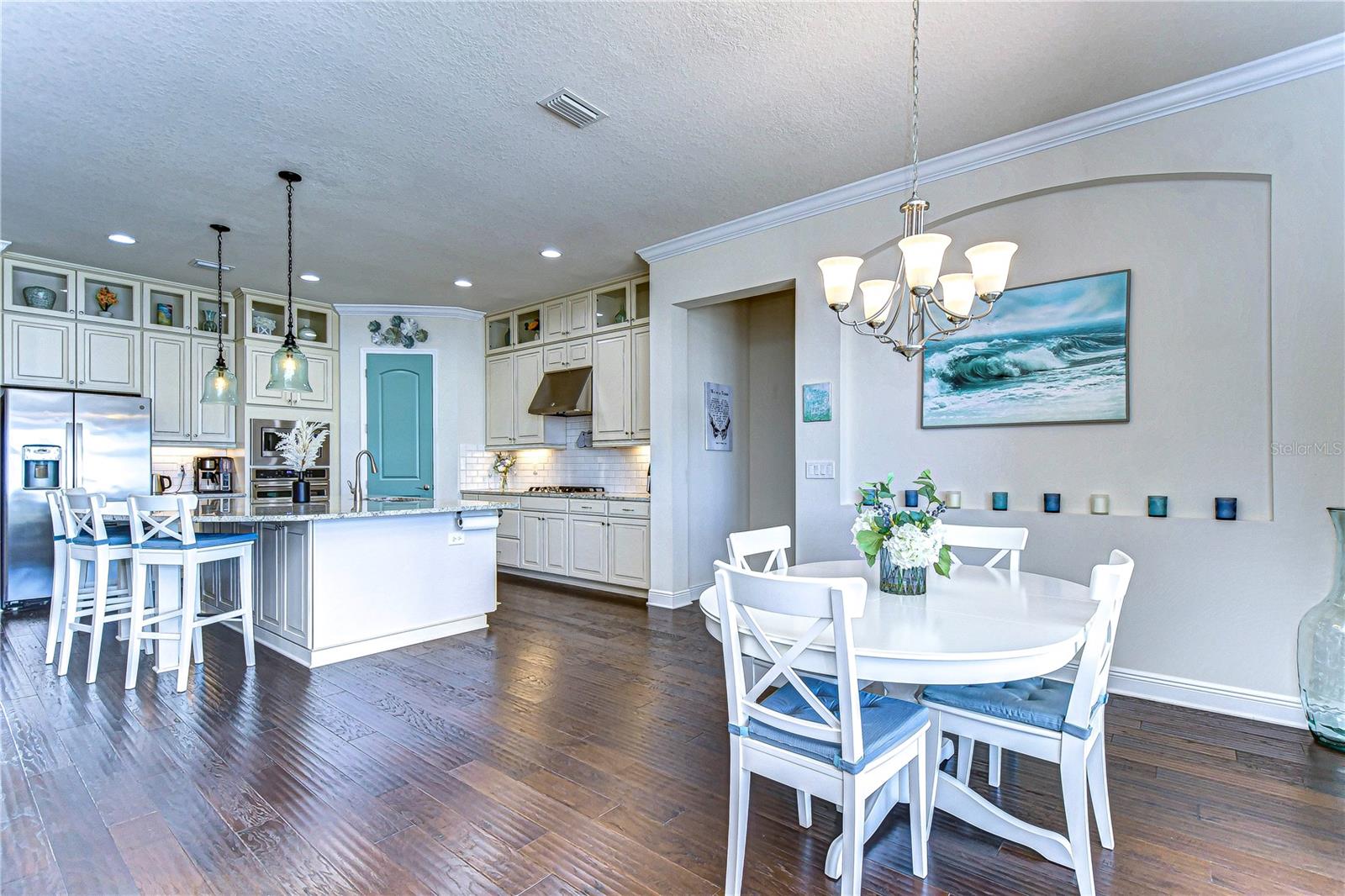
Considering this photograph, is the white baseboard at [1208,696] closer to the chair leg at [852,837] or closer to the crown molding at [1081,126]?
the chair leg at [852,837]

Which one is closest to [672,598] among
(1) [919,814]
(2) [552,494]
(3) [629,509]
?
(3) [629,509]

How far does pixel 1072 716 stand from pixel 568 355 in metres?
5.34

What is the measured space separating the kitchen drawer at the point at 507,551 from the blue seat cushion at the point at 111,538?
307 cm

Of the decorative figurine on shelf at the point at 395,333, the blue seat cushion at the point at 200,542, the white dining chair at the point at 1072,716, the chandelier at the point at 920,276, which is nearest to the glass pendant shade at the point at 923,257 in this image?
the chandelier at the point at 920,276

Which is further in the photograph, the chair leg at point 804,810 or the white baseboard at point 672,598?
the white baseboard at point 672,598

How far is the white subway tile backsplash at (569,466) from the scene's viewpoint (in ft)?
20.6

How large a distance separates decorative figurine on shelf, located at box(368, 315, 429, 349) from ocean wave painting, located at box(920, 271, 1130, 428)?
5.38 m

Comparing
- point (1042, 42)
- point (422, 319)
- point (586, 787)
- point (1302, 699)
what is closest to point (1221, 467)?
point (1302, 699)

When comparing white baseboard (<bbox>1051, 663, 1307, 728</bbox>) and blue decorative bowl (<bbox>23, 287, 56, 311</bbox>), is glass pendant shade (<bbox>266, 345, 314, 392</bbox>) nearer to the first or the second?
blue decorative bowl (<bbox>23, 287, 56, 311</bbox>)

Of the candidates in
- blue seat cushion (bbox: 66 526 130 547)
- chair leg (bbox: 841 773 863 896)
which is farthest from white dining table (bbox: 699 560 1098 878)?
blue seat cushion (bbox: 66 526 130 547)

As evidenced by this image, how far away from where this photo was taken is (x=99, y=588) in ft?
11.6

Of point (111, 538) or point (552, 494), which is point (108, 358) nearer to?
point (111, 538)

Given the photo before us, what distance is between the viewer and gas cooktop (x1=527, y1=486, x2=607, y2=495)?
6.18 metres

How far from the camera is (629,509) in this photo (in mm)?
5582
